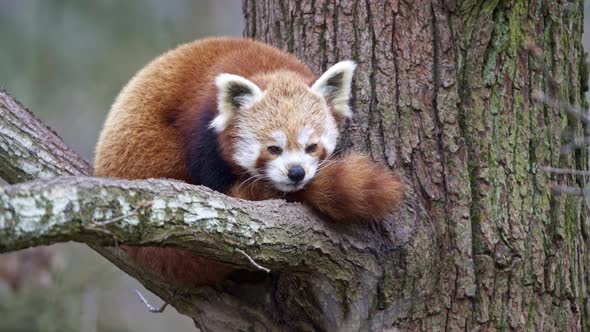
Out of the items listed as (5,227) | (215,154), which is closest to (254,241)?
(215,154)

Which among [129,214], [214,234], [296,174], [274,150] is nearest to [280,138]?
[274,150]

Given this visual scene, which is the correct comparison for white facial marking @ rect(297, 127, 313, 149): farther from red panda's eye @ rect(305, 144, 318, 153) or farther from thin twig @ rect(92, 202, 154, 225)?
thin twig @ rect(92, 202, 154, 225)

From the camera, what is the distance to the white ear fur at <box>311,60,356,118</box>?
11.7ft

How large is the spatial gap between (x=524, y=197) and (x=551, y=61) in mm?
667

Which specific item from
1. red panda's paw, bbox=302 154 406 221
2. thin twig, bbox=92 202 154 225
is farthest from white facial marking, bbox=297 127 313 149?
thin twig, bbox=92 202 154 225

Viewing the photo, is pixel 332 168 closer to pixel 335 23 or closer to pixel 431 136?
pixel 431 136

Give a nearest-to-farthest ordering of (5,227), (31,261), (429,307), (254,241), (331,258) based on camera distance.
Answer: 1. (5,227)
2. (254,241)
3. (331,258)
4. (429,307)
5. (31,261)

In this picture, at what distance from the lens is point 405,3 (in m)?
3.64

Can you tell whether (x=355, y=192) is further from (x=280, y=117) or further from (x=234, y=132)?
(x=234, y=132)

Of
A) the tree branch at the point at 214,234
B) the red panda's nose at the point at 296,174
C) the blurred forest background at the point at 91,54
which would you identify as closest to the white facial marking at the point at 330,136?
the red panda's nose at the point at 296,174

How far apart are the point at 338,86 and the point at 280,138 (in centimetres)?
36

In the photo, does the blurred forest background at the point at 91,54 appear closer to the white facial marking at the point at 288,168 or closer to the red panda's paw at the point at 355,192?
the white facial marking at the point at 288,168

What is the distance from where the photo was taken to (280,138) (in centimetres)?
357

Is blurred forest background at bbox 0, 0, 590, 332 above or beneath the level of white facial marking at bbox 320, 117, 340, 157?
above
